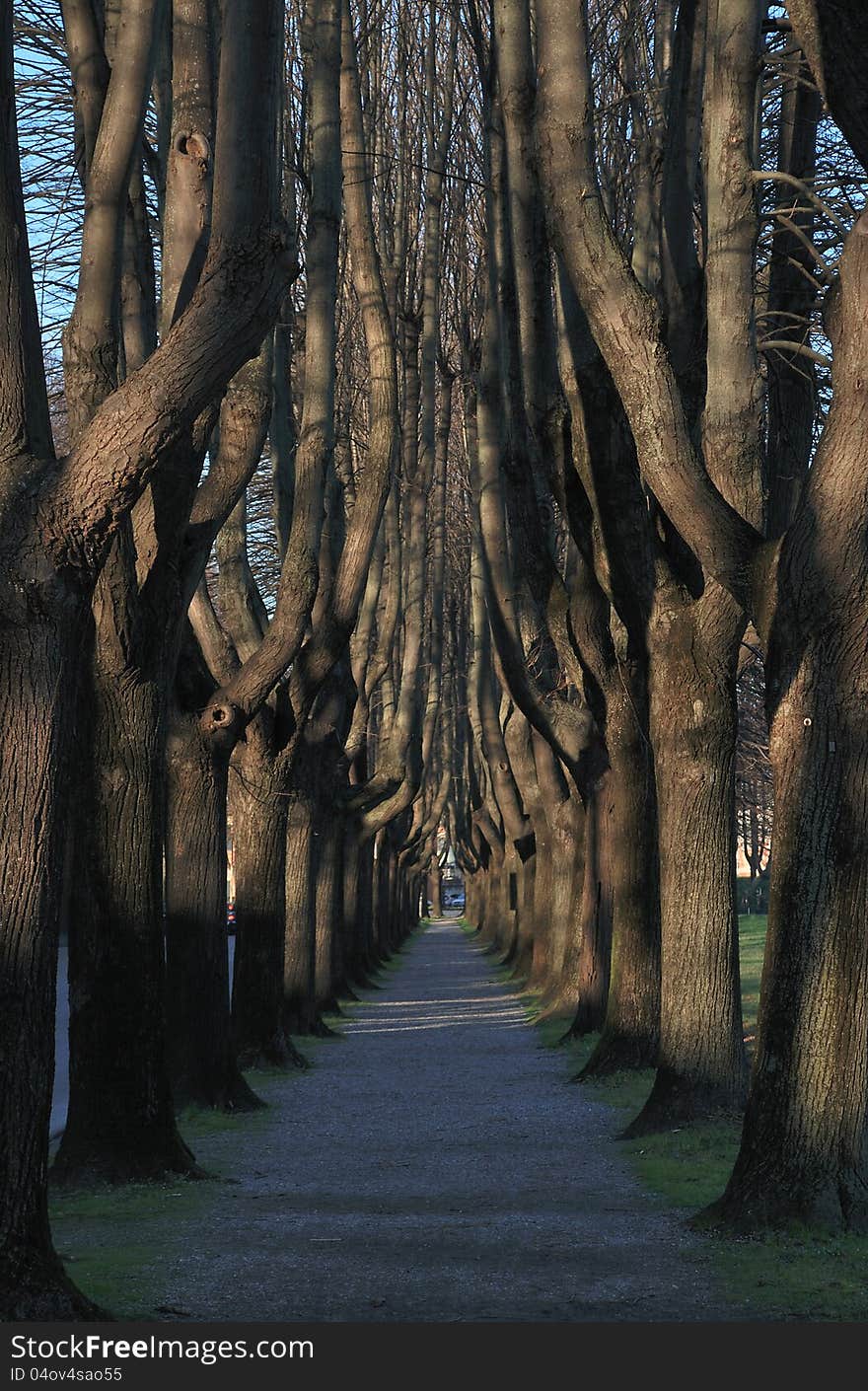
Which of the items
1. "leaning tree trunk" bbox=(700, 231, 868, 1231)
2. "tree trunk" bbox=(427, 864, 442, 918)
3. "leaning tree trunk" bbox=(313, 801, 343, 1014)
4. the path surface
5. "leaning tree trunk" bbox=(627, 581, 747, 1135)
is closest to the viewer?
the path surface

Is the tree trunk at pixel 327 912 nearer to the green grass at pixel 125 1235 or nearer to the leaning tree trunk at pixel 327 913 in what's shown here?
the leaning tree trunk at pixel 327 913

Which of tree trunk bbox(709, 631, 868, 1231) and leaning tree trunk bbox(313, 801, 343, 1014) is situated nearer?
tree trunk bbox(709, 631, 868, 1231)

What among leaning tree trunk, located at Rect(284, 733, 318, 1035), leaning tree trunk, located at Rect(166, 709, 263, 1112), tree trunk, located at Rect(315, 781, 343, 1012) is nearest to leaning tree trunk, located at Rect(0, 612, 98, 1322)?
leaning tree trunk, located at Rect(166, 709, 263, 1112)

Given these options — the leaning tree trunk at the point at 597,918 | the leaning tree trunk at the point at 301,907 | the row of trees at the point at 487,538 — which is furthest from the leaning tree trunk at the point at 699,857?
the leaning tree trunk at the point at 301,907

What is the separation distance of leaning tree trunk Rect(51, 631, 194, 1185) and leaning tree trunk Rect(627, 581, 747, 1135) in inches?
129

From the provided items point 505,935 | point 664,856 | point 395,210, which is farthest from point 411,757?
point 664,856

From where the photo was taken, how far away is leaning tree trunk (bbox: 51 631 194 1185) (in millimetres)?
9641

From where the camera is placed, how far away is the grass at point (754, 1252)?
6.47m

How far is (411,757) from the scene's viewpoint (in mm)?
29031

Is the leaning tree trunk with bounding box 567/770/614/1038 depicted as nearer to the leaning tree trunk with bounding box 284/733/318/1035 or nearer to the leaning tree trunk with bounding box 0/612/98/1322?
the leaning tree trunk with bounding box 284/733/318/1035

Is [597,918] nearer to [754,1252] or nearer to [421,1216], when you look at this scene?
[421,1216]

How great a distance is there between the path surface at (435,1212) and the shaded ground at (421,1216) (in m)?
0.02

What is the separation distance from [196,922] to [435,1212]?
421cm

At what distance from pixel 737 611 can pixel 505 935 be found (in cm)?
3293
